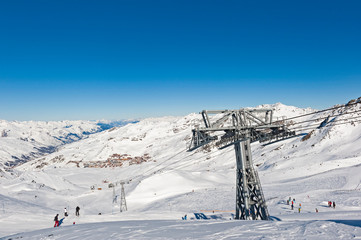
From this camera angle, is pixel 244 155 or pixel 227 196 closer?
pixel 244 155

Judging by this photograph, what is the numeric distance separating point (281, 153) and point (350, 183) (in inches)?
1713

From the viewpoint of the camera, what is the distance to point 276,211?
113ft

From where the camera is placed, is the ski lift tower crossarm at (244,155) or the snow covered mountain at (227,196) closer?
the snow covered mountain at (227,196)

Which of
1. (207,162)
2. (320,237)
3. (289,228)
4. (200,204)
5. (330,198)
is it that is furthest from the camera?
(207,162)

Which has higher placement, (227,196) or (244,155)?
(244,155)

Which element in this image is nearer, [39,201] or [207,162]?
[39,201]

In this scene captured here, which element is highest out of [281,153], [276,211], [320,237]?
[281,153]

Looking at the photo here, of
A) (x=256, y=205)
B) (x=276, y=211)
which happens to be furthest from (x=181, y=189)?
(x=256, y=205)

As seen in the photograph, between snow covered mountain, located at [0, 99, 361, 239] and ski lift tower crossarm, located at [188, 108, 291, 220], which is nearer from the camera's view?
snow covered mountain, located at [0, 99, 361, 239]

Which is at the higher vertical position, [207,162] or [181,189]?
[207,162]

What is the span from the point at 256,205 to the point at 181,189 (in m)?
44.7

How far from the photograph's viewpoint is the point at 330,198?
1451 inches

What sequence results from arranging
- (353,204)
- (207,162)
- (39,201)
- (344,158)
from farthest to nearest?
(207,162) → (344,158) → (39,201) → (353,204)

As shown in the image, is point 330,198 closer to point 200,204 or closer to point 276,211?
point 276,211
